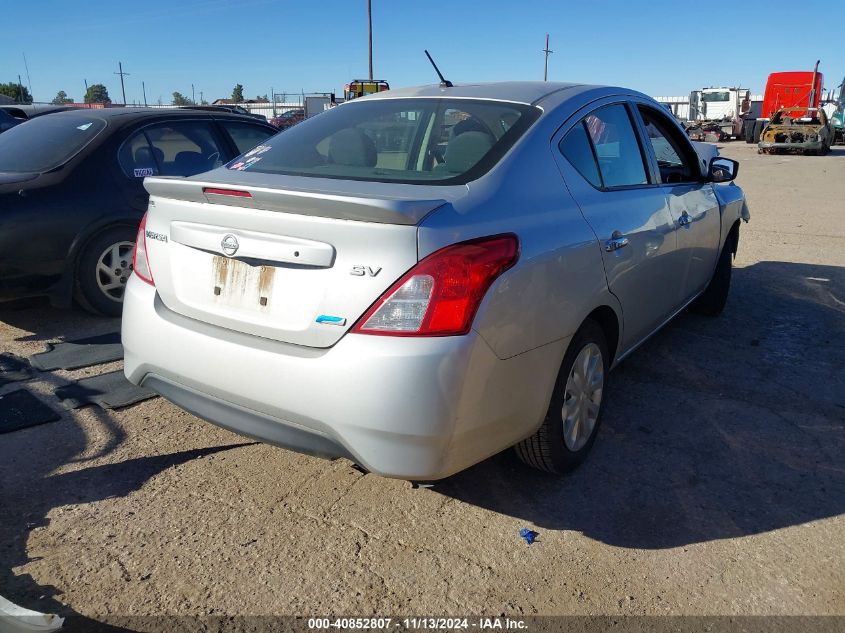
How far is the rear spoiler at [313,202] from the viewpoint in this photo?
2263mm

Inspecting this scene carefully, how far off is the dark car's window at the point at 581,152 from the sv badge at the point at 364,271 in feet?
3.98

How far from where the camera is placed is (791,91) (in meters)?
30.6

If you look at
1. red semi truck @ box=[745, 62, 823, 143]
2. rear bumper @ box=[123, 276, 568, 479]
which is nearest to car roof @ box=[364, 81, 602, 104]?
rear bumper @ box=[123, 276, 568, 479]

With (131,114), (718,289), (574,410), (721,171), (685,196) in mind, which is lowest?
(718,289)

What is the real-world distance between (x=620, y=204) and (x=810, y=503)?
60.5 inches

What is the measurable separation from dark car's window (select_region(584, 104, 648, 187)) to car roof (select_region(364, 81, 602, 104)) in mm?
203

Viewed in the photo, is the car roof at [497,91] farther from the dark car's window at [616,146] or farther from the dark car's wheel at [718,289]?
the dark car's wheel at [718,289]

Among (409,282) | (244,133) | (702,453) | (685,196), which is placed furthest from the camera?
(244,133)

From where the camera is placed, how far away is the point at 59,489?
2.99 meters

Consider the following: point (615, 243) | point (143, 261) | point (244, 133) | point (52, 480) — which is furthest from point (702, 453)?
point (244, 133)

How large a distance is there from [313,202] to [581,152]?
142 cm

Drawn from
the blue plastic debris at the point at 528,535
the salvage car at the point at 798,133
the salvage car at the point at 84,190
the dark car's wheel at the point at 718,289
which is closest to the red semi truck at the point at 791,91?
the salvage car at the point at 798,133

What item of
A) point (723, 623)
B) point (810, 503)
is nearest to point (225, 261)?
point (723, 623)

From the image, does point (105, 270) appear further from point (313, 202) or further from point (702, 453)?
point (702, 453)
